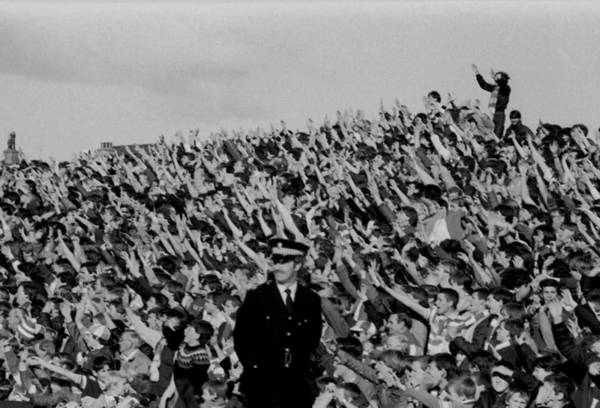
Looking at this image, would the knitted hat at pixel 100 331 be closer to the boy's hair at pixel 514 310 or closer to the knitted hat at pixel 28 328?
the knitted hat at pixel 28 328

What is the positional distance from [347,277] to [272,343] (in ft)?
18.0

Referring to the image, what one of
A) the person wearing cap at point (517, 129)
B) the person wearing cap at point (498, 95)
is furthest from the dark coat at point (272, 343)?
the person wearing cap at point (498, 95)

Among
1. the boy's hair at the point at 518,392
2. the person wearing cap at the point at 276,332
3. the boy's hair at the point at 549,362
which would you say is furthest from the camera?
the boy's hair at the point at 549,362

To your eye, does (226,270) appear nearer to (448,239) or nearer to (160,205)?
(448,239)

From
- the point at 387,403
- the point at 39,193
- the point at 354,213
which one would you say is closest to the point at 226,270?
the point at 354,213

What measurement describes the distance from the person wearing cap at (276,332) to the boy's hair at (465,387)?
1.47m

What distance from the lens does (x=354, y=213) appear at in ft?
57.9

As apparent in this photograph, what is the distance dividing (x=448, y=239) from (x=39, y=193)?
534 inches

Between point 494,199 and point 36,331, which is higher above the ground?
point 494,199

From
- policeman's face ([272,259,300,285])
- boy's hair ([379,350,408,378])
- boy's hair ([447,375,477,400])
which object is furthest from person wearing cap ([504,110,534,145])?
policeman's face ([272,259,300,285])

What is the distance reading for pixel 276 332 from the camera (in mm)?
7508

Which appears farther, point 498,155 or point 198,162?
point 198,162

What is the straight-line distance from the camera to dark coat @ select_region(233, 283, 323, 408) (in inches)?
296

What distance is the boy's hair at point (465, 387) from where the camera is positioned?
8492 mm
